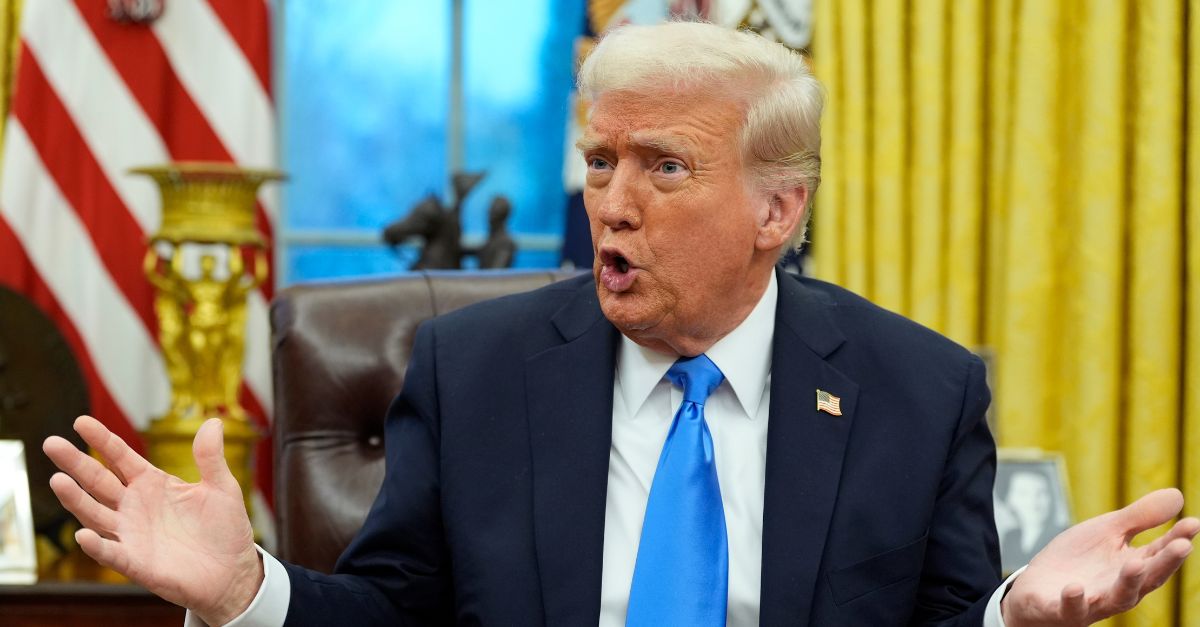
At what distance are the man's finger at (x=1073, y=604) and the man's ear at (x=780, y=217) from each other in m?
0.62

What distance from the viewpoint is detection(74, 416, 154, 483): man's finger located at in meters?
1.40

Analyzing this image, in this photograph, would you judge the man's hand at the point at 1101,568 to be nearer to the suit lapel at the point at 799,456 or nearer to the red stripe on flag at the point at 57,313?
the suit lapel at the point at 799,456

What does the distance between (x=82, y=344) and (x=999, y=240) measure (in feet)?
7.40

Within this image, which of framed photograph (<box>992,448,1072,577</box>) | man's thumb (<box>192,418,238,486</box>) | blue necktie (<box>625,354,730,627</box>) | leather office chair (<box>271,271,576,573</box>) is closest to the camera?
man's thumb (<box>192,418,238,486</box>)

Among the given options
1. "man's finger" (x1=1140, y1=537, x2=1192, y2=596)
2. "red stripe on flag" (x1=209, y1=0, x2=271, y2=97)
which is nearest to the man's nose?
"man's finger" (x1=1140, y1=537, x2=1192, y2=596)

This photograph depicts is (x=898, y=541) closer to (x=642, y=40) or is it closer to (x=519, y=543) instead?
(x=519, y=543)

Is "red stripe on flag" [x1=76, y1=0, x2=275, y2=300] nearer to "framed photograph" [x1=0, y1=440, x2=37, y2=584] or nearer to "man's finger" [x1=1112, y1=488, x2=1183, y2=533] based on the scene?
"framed photograph" [x1=0, y1=440, x2=37, y2=584]

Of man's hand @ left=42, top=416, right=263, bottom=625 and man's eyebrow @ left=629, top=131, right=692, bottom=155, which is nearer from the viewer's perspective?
man's hand @ left=42, top=416, right=263, bottom=625

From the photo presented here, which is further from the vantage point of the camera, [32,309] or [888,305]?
[888,305]

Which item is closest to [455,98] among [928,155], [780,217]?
[928,155]

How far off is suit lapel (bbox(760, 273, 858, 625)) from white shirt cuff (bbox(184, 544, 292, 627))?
57 cm

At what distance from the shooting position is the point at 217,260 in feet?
11.3

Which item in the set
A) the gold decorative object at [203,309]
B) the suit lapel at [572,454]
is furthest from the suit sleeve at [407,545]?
the gold decorative object at [203,309]

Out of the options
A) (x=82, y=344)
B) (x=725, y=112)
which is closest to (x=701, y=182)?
(x=725, y=112)
